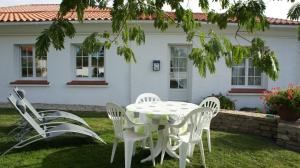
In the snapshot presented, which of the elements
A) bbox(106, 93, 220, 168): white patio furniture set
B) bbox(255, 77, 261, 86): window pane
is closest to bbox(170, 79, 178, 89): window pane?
bbox(255, 77, 261, 86): window pane

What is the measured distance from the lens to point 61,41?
211 cm

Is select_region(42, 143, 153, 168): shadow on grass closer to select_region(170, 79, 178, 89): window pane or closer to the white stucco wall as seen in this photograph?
the white stucco wall

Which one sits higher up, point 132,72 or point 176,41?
point 176,41

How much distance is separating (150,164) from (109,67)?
744cm

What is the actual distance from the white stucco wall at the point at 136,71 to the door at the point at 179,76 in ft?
1.04

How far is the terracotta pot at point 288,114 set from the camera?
7270 millimetres

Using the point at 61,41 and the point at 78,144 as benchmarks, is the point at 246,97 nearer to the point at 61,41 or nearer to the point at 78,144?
the point at 78,144

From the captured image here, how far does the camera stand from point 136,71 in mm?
12680

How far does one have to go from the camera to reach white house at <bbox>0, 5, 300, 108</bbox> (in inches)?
497

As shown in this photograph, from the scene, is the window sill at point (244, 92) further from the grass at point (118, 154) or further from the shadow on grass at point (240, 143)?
the grass at point (118, 154)

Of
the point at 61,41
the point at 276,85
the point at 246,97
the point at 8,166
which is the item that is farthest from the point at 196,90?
the point at 61,41

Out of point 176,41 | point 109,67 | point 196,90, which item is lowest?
point 196,90

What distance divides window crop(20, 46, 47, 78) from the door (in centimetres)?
515

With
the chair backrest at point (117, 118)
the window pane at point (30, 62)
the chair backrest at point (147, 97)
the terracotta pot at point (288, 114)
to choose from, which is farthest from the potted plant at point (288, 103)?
the window pane at point (30, 62)
